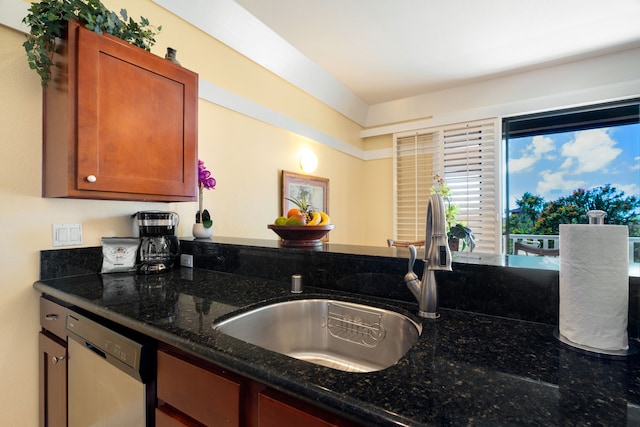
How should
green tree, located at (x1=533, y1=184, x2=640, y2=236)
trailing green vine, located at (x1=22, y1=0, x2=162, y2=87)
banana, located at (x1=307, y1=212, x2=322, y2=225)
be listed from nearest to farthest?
trailing green vine, located at (x1=22, y1=0, x2=162, y2=87) < banana, located at (x1=307, y1=212, x2=322, y2=225) < green tree, located at (x1=533, y1=184, x2=640, y2=236)

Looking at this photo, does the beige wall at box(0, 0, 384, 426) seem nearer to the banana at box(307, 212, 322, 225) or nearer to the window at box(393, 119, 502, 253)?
the window at box(393, 119, 502, 253)

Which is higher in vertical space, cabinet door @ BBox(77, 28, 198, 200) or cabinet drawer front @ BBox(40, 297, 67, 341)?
cabinet door @ BBox(77, 28, 198, 200)

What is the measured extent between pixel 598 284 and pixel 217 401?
91 centimetres

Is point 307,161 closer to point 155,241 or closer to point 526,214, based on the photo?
point 155,241

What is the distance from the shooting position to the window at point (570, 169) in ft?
8.97

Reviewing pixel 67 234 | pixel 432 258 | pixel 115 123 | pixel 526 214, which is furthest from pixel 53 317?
pixel 526 214

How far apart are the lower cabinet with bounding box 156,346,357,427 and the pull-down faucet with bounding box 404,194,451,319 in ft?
1.58

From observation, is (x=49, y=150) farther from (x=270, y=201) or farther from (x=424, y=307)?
(x=424, y=307)

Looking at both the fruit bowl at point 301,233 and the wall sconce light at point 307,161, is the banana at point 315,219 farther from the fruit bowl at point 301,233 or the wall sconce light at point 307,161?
the wall sconce light at point 307,161

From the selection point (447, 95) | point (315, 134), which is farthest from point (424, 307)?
point (447, 95)

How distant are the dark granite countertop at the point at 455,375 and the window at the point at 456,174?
2712mm

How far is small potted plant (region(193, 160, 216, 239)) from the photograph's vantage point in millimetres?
1799

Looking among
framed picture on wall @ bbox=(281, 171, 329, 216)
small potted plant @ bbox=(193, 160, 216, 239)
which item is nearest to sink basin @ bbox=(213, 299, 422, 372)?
small potted plant @ bbox=(193, 160, 216, 239)

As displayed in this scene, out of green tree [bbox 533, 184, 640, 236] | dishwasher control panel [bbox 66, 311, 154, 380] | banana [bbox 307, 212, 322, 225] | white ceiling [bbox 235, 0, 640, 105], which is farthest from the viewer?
green tree [bbox 533, 184, 640, 236]
